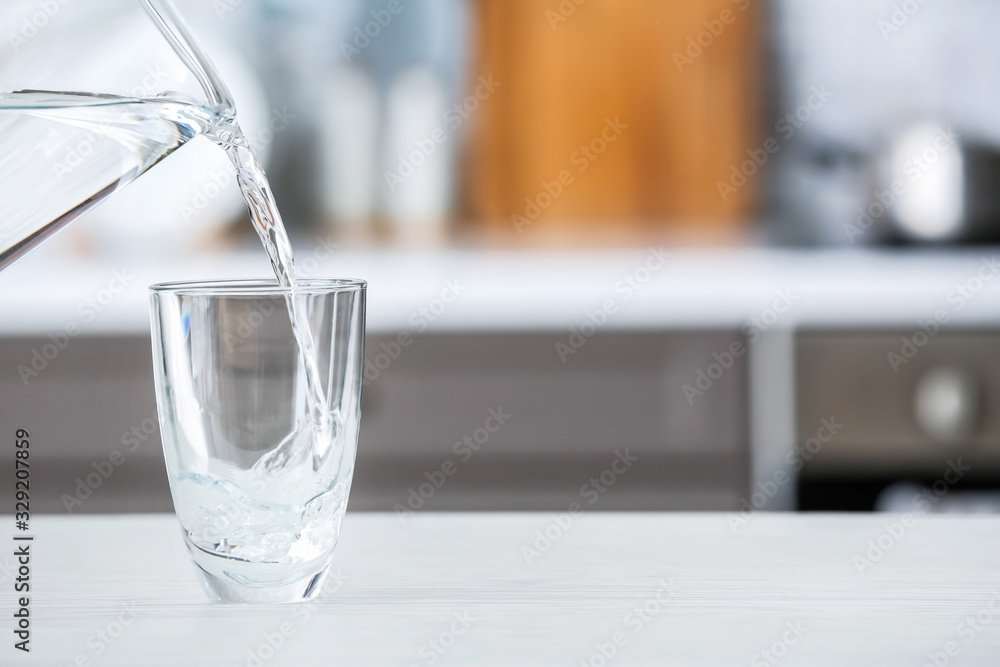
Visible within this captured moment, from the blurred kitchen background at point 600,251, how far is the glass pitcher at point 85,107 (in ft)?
2.25

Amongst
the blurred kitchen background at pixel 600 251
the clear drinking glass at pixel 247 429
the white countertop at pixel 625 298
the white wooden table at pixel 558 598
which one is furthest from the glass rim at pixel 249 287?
the white countertop at pixel 625 298

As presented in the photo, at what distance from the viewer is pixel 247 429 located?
0.40m

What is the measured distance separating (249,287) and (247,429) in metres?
0.05

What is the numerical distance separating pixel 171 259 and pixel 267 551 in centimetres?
125

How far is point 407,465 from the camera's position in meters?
1.28

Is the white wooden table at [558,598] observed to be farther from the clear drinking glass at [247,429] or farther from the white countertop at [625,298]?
the white countertop at [625,298]

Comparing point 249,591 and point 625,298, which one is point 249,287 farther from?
point 625,298

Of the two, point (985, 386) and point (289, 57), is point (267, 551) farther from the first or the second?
point (289, 57)

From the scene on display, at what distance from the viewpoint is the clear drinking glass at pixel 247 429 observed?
0.40 meters

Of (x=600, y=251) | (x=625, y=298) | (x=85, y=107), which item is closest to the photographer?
(x=85, y=107)

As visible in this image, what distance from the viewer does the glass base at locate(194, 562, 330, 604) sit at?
400 mm

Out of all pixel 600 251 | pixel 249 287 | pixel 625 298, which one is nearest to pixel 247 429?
pixel 249 287

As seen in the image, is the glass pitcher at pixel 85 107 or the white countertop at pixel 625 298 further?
the white countertop at pixel 625 298

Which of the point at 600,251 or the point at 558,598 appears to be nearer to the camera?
the point at 558,598
